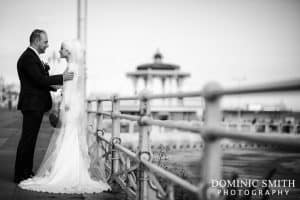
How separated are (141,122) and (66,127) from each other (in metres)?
1.93

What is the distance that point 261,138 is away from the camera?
6.93ft

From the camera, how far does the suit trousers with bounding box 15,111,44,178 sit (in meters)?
6.11

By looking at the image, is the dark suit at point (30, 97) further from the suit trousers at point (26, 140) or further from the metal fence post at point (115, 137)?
the metal fence post at point (115, 137)

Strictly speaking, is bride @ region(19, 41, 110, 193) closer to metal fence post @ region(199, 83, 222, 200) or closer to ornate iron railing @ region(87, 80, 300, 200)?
ornate iron railing @ region(87, 80, 300, 200)

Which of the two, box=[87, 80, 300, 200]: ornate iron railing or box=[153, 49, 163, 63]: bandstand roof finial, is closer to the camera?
box=[87, 80, 300, 200]: ornate iron railing

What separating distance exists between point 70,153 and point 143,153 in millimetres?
1767

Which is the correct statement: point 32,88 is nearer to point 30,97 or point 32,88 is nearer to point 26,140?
point 30,97

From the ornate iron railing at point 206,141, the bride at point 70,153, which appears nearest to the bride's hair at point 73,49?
the bride at point 70,153

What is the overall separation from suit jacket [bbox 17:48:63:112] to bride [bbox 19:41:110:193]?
0.25m

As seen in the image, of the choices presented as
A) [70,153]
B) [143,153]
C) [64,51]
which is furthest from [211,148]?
[64,51]

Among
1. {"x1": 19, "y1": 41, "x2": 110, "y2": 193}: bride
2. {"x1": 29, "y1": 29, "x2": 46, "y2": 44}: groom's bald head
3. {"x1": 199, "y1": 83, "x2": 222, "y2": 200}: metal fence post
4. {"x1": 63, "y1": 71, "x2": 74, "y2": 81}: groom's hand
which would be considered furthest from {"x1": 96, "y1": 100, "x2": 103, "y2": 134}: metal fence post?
{"x1": 199, "y1": 83, "x2": 222, "y2": 200}: metal fence post

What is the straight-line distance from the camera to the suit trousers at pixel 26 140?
611 centimetres

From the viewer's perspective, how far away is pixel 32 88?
240 inches

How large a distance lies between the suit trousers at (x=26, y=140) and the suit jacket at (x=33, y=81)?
10 cm
